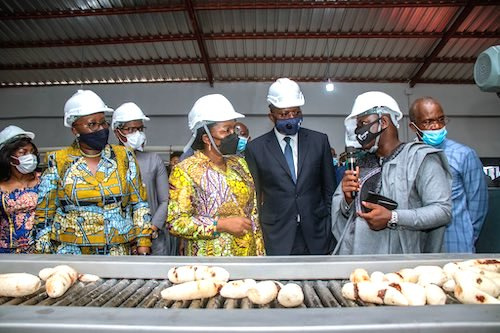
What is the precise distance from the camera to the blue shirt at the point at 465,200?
232 cm

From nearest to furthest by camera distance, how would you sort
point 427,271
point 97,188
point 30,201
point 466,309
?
point 466,309, point 427,271, point 97,188, point 30,201

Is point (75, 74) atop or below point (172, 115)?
atop

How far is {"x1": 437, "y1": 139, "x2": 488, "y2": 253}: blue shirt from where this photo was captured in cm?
232

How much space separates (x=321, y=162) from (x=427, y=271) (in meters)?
1.32

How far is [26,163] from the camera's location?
104 inches

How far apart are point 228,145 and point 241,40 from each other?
6727mm

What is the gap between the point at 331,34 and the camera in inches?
312

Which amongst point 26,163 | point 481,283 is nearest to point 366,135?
point 481,283

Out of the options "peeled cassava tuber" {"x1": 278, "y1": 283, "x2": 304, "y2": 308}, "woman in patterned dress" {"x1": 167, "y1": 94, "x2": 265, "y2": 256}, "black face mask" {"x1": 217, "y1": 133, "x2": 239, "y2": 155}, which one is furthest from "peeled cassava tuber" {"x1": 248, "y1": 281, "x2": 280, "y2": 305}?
"black face mask" {"x1": 217, "y1": 133, "x2": 239, "y2": 155}

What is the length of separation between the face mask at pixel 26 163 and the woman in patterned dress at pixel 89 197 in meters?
0.80

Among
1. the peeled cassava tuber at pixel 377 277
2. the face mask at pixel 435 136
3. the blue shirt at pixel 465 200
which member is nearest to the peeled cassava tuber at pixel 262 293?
the peeled cassava tuber at pixel 377 277

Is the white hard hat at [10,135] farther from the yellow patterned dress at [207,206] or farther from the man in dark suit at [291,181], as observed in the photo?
the man in dark suit at [291,181]

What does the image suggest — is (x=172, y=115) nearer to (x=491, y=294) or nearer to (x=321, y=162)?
(x=321, y=162)

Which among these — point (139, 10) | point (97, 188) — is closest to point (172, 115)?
point (139, 10)
